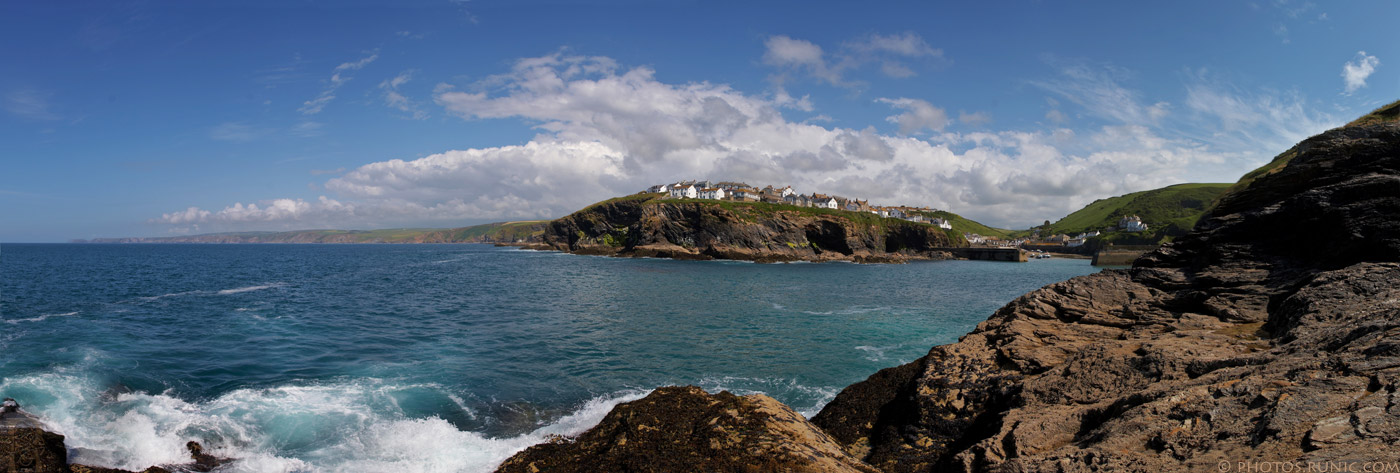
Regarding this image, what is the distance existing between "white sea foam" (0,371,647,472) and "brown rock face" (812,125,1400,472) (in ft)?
26.6

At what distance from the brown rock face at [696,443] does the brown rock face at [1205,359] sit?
2.17 m

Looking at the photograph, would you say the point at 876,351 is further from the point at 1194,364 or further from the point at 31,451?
the point at 31,451

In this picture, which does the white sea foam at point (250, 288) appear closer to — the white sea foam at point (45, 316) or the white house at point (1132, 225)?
the white sea foam at point (45, 316)

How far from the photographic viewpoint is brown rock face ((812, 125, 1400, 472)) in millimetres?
5613

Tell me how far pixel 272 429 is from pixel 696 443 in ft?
36.0

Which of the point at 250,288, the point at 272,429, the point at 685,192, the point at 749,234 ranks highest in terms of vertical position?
the point at 685,192

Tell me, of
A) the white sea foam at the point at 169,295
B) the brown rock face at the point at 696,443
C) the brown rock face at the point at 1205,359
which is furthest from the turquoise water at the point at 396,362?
the brown rock face at the point at 1205,359

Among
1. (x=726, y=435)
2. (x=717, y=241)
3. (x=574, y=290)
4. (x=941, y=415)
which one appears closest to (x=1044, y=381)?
(x=941, y=415)

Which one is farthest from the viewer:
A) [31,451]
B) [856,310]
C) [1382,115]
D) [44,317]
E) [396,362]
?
[856,310]

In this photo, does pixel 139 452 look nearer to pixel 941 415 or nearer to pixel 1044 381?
pixel 941 415

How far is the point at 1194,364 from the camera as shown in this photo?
820 centimetres

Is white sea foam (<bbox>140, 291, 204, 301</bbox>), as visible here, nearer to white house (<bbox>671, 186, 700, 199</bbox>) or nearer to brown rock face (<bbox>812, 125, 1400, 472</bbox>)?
brown rock face (<bbox>812, 125, 1400, 472</bbox>)

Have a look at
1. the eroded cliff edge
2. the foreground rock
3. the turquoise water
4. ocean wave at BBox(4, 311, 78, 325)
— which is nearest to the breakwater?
the turquoise water

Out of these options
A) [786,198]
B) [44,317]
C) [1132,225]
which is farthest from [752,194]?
[44,317]
